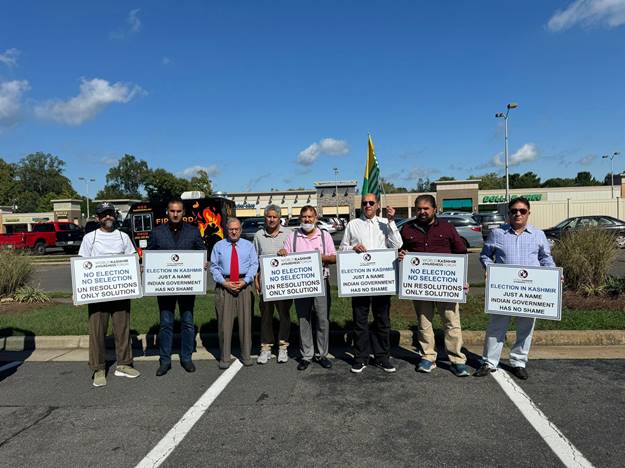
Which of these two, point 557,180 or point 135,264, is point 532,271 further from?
point 557,180

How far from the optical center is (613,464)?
10.4 feet

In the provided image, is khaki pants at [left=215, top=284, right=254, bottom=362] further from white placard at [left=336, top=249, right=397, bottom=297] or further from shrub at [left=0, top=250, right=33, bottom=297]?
shrub at [left=0, top=250, right=33, bottom=297]

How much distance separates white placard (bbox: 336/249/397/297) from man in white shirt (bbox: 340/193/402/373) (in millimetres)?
99

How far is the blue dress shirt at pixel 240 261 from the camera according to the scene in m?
5.46

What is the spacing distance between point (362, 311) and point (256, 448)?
2.23m

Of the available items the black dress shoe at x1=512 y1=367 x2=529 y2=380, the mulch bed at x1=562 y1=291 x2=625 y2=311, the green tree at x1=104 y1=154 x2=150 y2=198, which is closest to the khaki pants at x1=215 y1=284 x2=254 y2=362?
the black dress shoe at x1=512 y1=367 x2=529 y2=380

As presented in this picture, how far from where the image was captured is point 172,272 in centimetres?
544

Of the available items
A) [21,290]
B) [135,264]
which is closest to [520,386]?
[135,264]

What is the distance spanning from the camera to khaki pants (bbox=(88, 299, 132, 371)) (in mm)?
5148

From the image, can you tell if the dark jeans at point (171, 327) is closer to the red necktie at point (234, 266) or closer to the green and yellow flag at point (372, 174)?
the red necktie at point (234, 266)

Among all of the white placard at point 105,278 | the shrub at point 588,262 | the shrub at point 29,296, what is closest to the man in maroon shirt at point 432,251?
the white placard at point 105,278

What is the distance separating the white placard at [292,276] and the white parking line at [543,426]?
221cm

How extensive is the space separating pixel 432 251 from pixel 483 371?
4.68ft

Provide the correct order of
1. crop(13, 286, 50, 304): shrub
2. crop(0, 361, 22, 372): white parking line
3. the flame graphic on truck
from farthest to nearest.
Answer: the flame graphic on truck < crop(13, 286, 50, 304): shrub < crop(0, 361, 22, 372): white parking line
